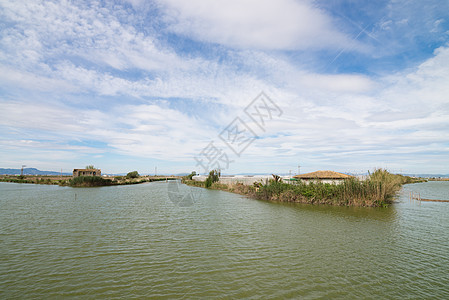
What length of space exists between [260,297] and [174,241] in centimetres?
528

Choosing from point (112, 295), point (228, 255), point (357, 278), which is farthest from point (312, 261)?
point (112, 295)

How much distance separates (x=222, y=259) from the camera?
7949 millimetres

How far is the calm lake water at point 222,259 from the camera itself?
593cm

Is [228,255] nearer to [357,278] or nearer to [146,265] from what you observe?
[146,265]

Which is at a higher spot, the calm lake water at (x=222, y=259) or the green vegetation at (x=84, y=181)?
the green vegetation at (x=84, y=181)

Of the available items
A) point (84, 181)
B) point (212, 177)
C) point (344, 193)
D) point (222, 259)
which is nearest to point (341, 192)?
point (344, 193)

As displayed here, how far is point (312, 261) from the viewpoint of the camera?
25.4 feet

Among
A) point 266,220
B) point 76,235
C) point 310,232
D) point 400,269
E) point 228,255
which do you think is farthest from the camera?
point 266,220

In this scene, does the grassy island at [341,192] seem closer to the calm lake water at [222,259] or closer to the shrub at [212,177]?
the calm lake water at [222,259]

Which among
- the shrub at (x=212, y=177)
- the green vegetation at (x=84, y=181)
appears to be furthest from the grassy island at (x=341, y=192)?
the green vegetation at (x=84, y=181)

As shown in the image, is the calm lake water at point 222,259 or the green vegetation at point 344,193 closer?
the calm lake water at point 222,259

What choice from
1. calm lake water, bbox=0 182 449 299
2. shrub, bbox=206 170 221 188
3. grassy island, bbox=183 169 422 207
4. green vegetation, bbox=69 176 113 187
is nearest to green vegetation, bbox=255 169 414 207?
grassy island, bbox=183 169 422 207

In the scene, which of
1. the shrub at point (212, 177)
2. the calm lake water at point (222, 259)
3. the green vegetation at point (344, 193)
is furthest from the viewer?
the shrub at point (212, 177)

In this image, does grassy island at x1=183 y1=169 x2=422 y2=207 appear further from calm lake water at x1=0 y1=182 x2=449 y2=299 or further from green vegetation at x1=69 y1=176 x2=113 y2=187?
green vegetation at x1=69 y1=176 x2=113 y2=187
